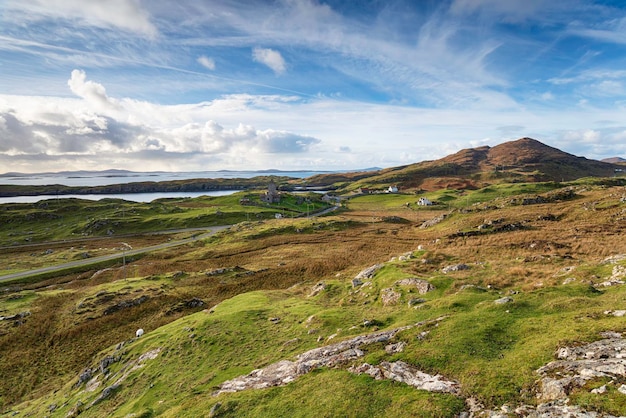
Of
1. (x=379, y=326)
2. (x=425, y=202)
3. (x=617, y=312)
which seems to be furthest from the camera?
(x=425, y=202)

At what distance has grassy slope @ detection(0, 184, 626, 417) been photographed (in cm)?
1559

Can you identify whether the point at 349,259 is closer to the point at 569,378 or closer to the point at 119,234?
the point at 569,378

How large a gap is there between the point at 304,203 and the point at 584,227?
488 ft

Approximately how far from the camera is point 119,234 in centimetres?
13112

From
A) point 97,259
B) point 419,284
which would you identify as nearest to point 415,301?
Result: point 419,284

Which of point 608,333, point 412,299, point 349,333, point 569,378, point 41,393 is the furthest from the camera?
point 41,393

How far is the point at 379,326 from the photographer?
2411 centimetres

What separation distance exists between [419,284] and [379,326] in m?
8.54

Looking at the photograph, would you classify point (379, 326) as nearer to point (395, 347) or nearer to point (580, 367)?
point (395, 347)

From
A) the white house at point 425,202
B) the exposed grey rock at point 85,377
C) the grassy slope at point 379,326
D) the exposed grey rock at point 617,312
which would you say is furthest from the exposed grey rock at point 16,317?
the white house at point 425,202

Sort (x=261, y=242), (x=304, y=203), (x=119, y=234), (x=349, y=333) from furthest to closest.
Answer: (x=304, y=203)
(x=119, y=234)
(x=261, y=242)
(x=349, y=333)

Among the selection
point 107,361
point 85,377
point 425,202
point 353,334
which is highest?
point 425,202

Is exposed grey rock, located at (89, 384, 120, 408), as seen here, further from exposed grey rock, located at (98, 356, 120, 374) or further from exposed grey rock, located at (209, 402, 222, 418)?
exposed grey rock, located at (209, 402, 222, 418)

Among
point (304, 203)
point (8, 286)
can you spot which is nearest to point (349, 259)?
point (8, 286)
